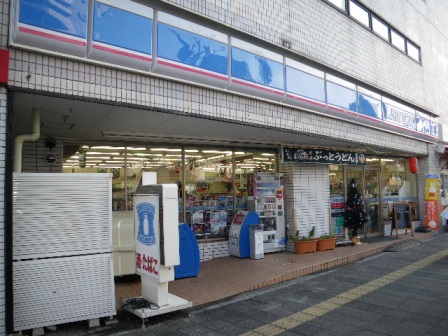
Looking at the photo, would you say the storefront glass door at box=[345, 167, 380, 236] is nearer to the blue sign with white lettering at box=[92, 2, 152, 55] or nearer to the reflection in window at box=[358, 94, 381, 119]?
the reflection in window at box=[358, 94, 381, 119]

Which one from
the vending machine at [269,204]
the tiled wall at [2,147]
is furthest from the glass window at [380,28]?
the tiled wall at [2,147]

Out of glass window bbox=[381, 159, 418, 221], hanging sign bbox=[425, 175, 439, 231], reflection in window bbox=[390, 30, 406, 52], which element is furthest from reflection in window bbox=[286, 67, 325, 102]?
hanging sign bbox=[425, 175, 439, 231]

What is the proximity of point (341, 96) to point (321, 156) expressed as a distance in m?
1.85

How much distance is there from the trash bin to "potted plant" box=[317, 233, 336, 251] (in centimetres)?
210

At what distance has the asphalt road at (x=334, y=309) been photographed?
16.0 feet

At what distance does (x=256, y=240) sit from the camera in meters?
9.12

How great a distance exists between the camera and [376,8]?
12.4 m

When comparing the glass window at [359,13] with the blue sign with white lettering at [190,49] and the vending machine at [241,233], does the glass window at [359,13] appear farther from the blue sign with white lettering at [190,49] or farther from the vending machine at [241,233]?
the vending machine at [241,233]

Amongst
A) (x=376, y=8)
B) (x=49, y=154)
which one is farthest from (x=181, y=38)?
(x=376, y=8)

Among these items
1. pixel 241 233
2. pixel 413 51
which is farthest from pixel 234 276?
pixel 413 51

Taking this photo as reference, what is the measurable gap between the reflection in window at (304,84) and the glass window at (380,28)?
503 centimetres

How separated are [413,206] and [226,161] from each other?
1070 centimetres

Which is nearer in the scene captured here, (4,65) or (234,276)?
(4,65)

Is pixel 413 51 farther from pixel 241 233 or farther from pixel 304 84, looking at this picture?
pixel 241 233
